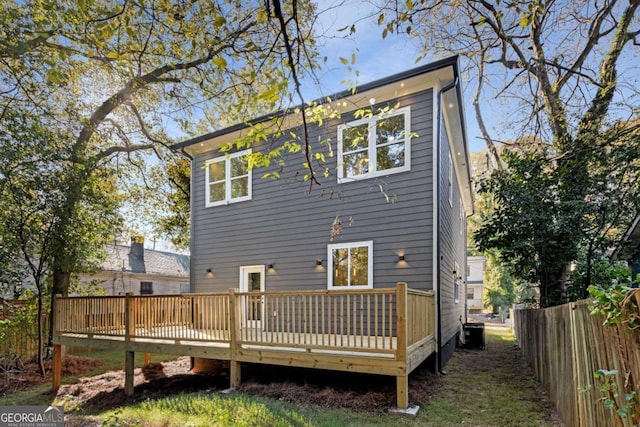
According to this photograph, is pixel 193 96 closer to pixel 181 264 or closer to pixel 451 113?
pixel 451 113

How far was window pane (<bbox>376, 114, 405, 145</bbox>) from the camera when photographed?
7459 mm

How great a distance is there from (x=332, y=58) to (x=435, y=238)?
163 inches

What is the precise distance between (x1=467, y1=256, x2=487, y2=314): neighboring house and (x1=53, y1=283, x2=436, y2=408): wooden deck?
22797 mm

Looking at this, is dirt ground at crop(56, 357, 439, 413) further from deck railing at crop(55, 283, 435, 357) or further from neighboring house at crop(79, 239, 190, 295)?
neighboring house at crop(79, 239, 190, 295)

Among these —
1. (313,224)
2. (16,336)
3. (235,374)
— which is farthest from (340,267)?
(16,336)

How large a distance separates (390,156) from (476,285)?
23010 mm

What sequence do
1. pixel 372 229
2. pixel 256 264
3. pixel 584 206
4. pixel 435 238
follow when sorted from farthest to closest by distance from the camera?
pixel 256 264 → pixel 372 229 → pixel 435 238 → pixel 584 206

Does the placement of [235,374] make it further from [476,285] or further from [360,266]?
[476,285]

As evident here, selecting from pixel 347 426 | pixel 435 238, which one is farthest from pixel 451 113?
pixel 347 426

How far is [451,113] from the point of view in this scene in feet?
26.8

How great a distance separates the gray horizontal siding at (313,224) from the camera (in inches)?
277

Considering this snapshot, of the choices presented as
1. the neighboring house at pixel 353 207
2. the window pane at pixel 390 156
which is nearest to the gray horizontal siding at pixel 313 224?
the neighboring house at pixel 353 207

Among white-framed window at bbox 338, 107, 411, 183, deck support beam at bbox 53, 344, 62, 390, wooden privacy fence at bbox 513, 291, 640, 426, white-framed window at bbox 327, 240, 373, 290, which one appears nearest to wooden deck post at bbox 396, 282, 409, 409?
wooden privacy fence at bbox 513, 291, 640, 426

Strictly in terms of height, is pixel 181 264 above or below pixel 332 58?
below
